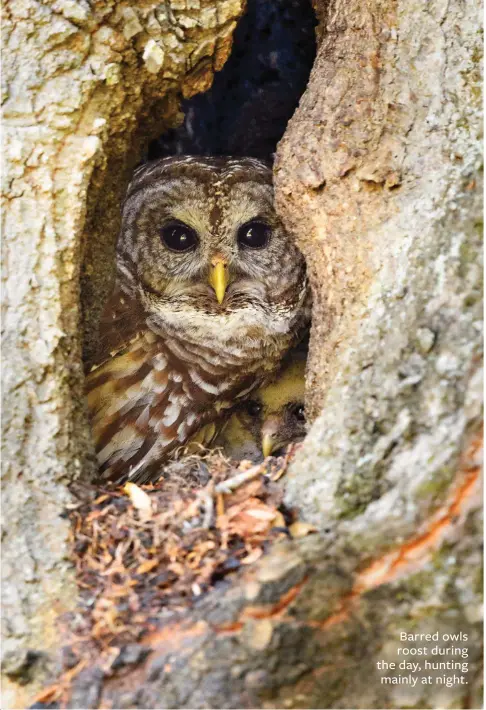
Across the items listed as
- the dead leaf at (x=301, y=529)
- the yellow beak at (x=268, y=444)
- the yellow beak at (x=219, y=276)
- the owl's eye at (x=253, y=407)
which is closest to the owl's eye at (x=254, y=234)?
the yellow beak at (x=219, y=276)

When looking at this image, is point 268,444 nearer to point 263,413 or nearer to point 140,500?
point 263,413

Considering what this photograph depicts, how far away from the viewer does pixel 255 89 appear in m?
3.75

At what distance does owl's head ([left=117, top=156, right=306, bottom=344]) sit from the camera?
304 cm

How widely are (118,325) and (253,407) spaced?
2.27 ft

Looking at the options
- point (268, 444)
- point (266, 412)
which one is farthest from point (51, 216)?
point (266, 412)

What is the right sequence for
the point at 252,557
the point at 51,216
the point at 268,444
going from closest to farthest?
the point at 252,557 → the point at 51,216 → the point at 268,444

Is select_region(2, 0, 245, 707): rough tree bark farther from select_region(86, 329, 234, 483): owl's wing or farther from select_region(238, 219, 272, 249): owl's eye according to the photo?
select_region(238, 219, 272, 249): owl's eye

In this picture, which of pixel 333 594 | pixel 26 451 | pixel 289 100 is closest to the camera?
→ pixel 333 594

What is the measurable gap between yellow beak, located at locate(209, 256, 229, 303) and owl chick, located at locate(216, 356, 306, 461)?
47 centimetres

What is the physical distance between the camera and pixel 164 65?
2348mm

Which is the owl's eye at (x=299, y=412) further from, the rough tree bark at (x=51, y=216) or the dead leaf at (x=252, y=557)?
the dead leaf at (x=252, y=557)

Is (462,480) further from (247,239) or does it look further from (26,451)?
(247,239)

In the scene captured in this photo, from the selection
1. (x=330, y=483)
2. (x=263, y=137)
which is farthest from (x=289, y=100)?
(x=330, y=483)

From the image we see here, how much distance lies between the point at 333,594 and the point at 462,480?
380 mm
